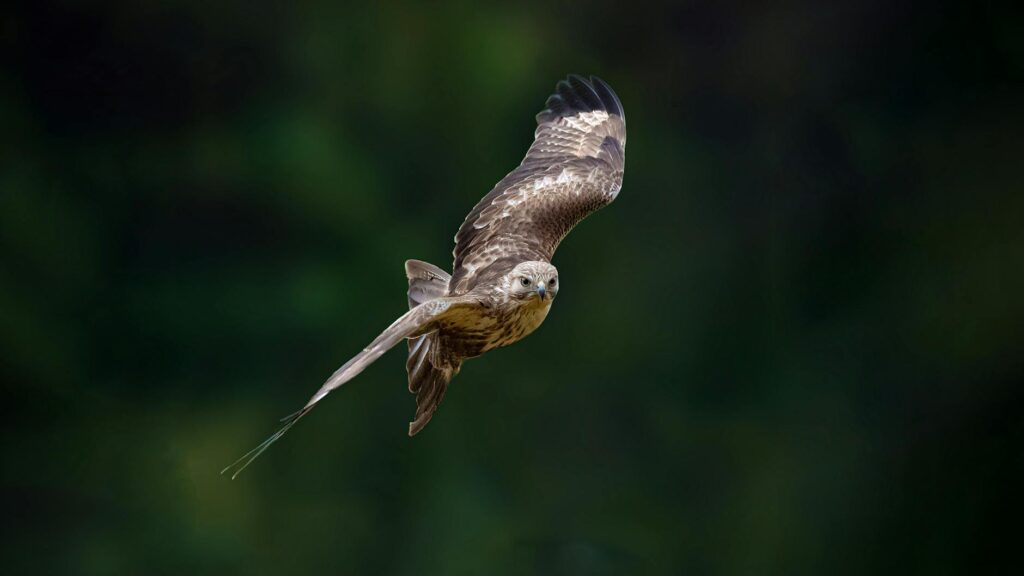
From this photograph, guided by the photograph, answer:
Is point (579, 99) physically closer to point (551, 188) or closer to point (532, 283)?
point (551, 188)

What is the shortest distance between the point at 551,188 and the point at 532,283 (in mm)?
1336

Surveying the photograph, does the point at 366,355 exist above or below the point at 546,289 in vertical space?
below

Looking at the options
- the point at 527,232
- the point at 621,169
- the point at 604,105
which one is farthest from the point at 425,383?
the point at 604,105

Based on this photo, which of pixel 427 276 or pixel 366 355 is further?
pixel 427 276

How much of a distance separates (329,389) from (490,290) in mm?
1047

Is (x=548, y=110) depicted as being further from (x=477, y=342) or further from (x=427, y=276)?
(x=477, y=342)

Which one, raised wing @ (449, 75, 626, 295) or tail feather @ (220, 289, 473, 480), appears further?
raised wing @ (449, 75, 626, 295)

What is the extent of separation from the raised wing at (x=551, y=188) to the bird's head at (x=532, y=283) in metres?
0.32

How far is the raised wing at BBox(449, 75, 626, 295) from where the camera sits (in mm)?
5199

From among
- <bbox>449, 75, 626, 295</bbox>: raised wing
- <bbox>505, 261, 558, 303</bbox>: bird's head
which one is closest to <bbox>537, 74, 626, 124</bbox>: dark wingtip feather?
<bbox>449, 75, 626, 295</bbox>: raised wing

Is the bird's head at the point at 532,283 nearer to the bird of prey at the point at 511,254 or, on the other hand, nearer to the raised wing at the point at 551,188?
the bird of prey at the point at 511,254

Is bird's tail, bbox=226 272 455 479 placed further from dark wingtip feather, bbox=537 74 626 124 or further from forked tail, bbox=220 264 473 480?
dark wingtip feather, bbox=537 74 626 124

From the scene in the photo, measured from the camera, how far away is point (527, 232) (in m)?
5.34

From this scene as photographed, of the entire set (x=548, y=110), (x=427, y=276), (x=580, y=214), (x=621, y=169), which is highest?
(x=548, y=110)
